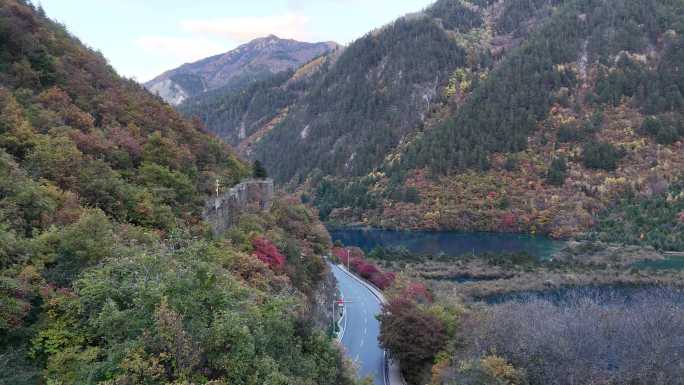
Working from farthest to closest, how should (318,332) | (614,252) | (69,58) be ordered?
(614,252) < (69,58) < (318,332)

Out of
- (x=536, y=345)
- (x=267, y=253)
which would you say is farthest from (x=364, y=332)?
(x=536, y=345)

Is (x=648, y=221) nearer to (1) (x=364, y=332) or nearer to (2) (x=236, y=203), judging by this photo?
(1) (x=364, y=332)

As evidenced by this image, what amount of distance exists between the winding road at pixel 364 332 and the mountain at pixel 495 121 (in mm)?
→ 48493

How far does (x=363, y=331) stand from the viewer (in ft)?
89.4

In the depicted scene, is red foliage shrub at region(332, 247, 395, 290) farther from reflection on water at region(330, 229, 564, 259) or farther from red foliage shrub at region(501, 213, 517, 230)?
red foliage shrub at region(501, 213, 517, 230)

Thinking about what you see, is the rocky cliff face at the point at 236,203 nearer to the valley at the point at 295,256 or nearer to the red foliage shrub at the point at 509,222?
the valley at the point at 295,256

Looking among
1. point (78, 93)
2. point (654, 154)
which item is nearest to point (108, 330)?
point (78, 93)

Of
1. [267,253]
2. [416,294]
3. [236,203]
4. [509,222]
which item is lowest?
[509,222]

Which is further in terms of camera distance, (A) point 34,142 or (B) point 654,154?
(B) point 654,154

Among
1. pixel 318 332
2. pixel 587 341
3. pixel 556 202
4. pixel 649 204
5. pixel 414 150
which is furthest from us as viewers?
pixel 414 150

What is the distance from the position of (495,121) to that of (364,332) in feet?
275

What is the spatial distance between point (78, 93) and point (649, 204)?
76660mm

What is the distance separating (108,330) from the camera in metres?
8.81

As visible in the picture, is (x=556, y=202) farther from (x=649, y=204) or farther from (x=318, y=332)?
(x=318, y=332)
